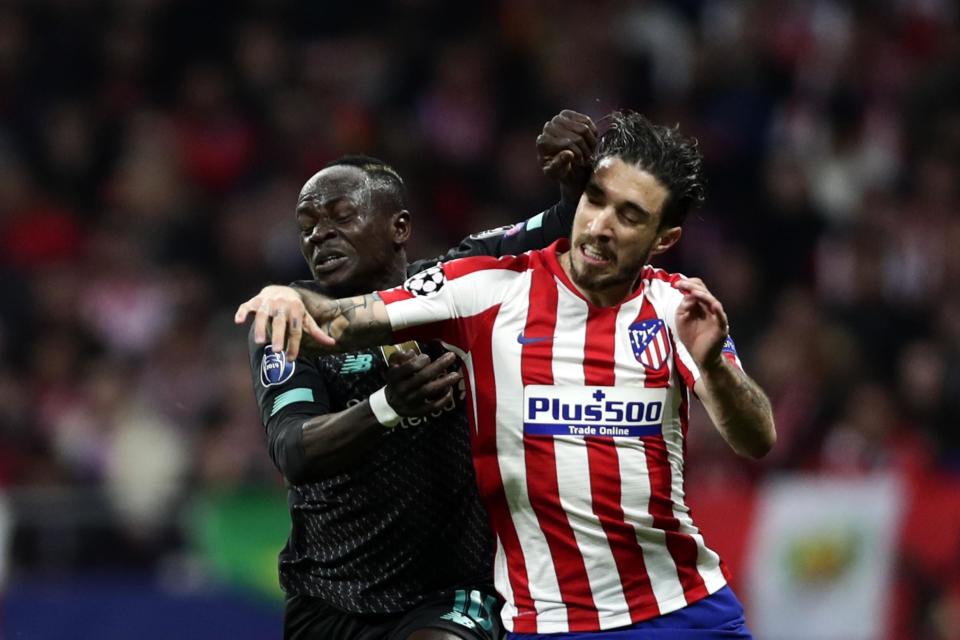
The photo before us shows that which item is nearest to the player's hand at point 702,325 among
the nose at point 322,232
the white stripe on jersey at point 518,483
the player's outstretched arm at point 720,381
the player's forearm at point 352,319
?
the player's outstretched arm at point 720,381

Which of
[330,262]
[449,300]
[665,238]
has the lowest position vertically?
[449,300]

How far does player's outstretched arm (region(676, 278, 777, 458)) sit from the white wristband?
0.82 meters

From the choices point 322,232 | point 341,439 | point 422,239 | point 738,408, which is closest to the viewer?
point 738,408

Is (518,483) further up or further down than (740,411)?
further down

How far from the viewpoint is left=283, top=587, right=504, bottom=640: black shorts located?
4758 mm

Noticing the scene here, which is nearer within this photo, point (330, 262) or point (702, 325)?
point (702, 325)

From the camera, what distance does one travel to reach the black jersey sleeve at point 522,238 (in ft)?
16.5

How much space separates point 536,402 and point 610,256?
437 millimetres

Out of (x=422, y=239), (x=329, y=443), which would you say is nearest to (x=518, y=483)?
(x=329, y=443)

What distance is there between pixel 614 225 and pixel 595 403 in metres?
0.48

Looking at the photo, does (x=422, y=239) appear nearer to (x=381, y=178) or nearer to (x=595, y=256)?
(x=381, y=178)

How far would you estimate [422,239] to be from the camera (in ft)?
36.7

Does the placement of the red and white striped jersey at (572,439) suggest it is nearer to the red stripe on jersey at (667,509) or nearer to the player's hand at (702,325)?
the red stripe on jersey at (667,509)

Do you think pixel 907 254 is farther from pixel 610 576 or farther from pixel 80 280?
pixel 610 576
